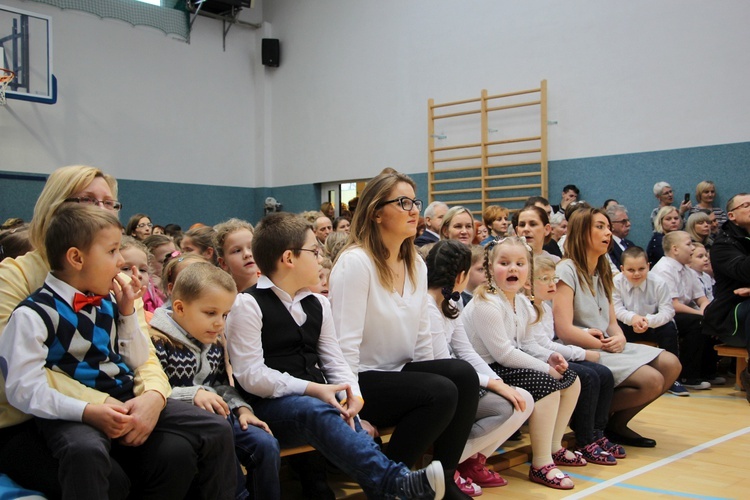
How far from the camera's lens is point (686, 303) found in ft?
16.9

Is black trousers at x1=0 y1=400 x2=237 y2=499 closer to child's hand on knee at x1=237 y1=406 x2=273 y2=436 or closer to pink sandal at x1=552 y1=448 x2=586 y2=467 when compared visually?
child's hand on knee at x1=237 y1=406 x2=273 y2=436

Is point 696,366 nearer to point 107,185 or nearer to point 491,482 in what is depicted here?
point 491,482

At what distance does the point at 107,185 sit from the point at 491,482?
72.0 inches

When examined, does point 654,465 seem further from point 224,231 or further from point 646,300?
point 224,231

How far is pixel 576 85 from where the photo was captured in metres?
7.75

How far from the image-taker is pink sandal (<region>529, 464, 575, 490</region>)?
2.79 meters

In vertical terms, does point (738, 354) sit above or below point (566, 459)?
above

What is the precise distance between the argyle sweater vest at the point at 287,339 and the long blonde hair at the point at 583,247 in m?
1.71

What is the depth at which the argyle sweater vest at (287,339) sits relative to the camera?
229 centimetres

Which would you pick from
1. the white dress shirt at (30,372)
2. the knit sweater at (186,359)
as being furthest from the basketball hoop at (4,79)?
the white dress shirt at (30,372)

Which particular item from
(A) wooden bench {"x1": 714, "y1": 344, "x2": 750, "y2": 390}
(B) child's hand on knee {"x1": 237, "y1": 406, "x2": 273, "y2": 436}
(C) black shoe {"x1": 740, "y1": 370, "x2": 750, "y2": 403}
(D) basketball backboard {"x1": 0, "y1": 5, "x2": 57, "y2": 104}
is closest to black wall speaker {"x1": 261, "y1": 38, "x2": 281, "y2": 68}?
(D) basketball backboard {"x1": 0, "y1": 5, "x2": 57, "y2": 104}

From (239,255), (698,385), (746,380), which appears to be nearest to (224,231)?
(239,255)

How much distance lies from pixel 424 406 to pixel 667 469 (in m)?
1.34

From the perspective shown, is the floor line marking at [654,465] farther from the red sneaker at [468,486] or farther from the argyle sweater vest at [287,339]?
the argyle sweater vest at [287,339]
